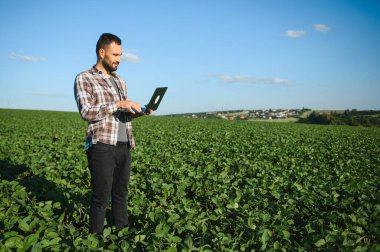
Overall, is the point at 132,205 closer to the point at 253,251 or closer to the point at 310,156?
the point at 253,251

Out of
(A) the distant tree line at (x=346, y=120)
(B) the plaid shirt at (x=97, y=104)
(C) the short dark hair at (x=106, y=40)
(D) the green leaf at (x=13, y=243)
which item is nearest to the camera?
(D) the green leaf at (x=13, y=243)

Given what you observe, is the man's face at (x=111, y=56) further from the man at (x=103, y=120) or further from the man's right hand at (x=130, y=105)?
the man's right hand at (x=130, y=105)

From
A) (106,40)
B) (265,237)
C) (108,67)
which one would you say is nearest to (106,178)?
(108,67)

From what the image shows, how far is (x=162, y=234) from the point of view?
266cm

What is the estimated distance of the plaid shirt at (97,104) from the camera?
8.48 feet

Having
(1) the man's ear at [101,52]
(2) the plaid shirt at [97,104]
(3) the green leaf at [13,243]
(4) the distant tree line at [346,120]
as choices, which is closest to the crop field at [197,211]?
(3) the green leaf at [13,243]

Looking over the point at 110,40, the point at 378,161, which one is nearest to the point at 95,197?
the point at 110,40

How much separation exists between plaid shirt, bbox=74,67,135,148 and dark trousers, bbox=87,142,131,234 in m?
0.12

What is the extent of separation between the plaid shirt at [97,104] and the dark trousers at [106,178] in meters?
0.12

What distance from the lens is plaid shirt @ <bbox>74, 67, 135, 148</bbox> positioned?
2.59 metres

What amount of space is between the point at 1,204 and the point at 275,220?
4052mm

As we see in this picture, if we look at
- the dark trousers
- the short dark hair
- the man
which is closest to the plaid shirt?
the man

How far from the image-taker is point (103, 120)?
2.79 m

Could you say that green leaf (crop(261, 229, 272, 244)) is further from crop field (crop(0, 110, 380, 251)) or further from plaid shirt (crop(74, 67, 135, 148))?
plaid shirt (crop(74, 67, 135, 148))
